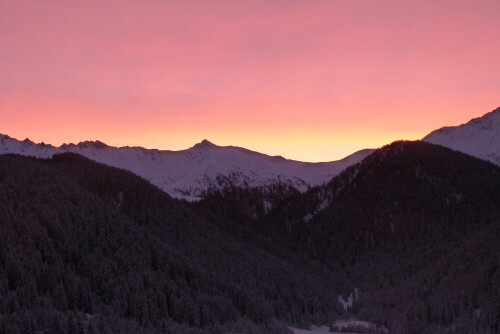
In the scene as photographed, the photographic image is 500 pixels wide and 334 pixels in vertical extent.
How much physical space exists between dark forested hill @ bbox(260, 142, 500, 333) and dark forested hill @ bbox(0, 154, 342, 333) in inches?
461

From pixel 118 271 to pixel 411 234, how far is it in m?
80.6

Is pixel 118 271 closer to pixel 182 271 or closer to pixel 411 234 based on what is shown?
pixel 182 271

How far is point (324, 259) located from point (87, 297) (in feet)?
269

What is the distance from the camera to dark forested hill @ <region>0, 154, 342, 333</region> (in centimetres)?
4416

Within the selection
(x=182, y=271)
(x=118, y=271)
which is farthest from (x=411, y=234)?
(x=118, y=271)

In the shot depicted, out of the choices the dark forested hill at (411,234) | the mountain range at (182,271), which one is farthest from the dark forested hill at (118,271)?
the dark forested hill at (411,234)

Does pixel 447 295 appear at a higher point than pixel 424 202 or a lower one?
lower

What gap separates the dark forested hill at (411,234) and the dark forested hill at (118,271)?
11.7 m

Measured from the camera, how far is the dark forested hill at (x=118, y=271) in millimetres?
44156

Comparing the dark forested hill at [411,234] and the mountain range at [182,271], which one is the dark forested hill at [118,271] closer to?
the mountain range at [182,271]

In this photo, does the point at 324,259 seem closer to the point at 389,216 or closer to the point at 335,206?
the point at 389,216

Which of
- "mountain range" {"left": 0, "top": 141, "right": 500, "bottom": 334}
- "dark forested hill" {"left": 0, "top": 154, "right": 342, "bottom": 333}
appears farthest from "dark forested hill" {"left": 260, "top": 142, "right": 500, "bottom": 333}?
"dark forested hill" {"left": 0, "top": 154, "right": 342, "bottom": 333}

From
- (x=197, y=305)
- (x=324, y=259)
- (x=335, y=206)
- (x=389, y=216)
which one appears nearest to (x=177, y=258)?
(x=197, y=305)

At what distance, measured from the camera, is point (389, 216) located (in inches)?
5182
